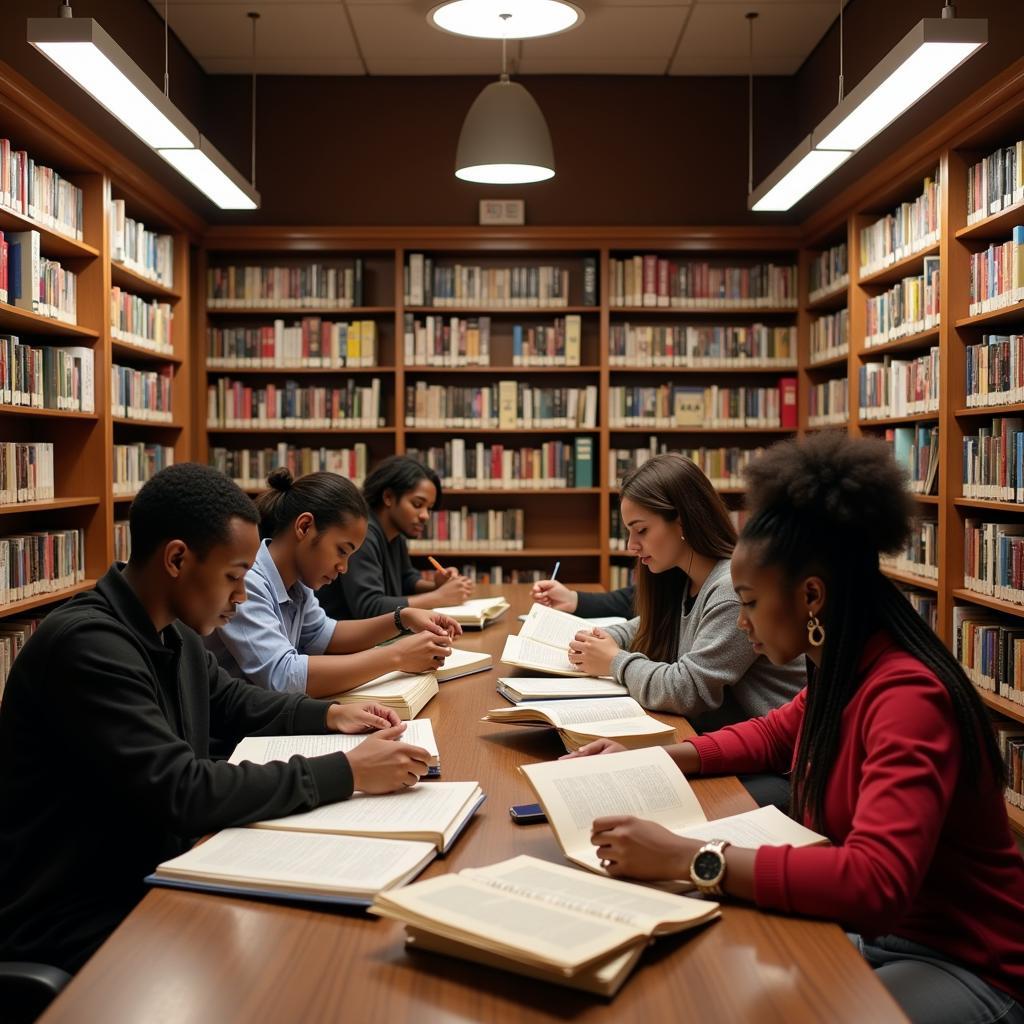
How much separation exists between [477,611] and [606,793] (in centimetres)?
200

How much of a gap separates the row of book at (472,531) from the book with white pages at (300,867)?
172 inches

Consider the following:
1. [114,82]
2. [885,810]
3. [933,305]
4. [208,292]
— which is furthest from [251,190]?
[885,810]

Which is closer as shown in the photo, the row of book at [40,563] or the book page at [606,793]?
the book page at [606,793]

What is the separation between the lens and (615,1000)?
39.9 inches

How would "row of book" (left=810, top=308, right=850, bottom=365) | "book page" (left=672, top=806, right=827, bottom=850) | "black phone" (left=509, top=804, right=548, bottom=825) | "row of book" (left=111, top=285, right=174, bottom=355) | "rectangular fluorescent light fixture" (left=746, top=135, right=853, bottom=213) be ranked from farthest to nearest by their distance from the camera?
"row of book" (left=810, top=308, right=850, bottom=365) → "row of book" (left=111, top=285, right=174, bottom=355) → "rectangular fluorescent light fixture" (left=746, top=135, right=853, bottom=213) → "black phone" (left=509, top=804, right=548, bottom=825) → "book page" (left=672, top=806, right=827, bottom=850)

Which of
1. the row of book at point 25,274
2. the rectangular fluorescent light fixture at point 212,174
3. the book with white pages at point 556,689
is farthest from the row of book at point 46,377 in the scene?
the book with white pages at point 556,689

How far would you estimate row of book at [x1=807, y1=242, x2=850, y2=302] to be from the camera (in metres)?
5.19

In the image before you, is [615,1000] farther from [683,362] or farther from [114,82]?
[683,362]

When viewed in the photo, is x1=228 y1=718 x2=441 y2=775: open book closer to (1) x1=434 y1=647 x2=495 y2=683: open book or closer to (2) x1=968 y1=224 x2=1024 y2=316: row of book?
(1) x1=434 y1=647 x2=495 y2=683: open book

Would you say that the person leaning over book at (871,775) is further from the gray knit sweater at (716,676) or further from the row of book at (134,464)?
the row of book at (134,464)

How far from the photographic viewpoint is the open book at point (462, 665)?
252 cm

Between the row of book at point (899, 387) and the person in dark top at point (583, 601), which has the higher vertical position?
the row of book at point (899, 387)

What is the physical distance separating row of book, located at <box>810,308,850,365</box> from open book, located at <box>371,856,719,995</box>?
14.1 feet

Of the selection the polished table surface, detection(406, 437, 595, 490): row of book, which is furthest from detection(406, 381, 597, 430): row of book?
the polished table surface
